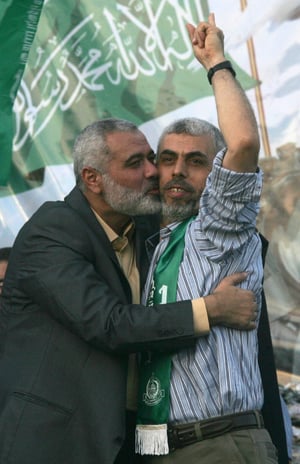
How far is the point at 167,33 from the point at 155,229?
1.37 meters

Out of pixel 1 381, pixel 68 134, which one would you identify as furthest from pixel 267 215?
pixel 1 381

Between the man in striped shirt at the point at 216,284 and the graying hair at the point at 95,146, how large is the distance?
0.38m

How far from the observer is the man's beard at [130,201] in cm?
254

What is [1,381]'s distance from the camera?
2.35 meters

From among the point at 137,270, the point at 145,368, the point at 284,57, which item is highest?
the point at 284,57

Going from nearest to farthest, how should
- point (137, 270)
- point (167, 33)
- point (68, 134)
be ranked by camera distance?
1. point (137, 270)
2. point (167, 33)
3. point (68, 134)

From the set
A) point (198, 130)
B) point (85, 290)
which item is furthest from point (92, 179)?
point (85, 290)

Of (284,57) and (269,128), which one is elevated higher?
(284,57)

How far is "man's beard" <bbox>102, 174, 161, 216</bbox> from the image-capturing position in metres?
2.54

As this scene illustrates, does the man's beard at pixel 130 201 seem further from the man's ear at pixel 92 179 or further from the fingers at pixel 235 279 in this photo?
the fingers at pixel 235 279

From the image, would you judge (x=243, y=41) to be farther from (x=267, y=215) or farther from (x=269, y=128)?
(x=267, y=215)

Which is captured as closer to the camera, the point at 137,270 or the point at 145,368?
the point at 145,368

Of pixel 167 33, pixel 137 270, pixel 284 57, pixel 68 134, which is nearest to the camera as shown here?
pixel 137 270

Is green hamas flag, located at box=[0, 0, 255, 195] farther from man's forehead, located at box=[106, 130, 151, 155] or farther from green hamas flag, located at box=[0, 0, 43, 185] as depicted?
man's forehead, located at box=[106, 130, 151, 155]
